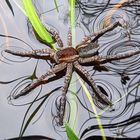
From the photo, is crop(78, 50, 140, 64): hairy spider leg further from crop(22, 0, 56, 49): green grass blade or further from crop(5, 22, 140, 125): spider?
crop(22, 0, 56, 49): green grass blade

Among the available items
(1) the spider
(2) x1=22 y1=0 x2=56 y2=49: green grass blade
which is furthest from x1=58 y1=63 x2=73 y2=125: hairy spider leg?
(2) x1=22 y1=0 x2=56 y2=49: green grass blade

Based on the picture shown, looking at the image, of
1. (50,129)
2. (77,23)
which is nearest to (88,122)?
(50,129)

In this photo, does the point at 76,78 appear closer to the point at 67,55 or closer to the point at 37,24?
the point at 67,55

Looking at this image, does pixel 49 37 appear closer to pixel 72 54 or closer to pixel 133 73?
pixel 72 54

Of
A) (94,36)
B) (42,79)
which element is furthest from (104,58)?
(42,79)

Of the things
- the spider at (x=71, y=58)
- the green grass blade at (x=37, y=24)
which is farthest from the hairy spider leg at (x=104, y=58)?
the green grass blade at (x=37, y=24)
